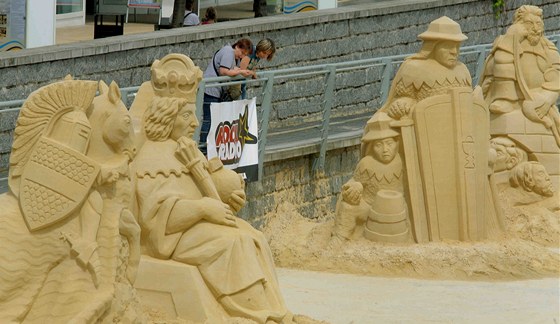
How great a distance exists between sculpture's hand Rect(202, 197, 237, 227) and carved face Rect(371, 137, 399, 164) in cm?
398

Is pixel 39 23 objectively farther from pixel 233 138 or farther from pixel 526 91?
pixel 526 91

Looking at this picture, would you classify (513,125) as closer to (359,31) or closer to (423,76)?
(423,76)

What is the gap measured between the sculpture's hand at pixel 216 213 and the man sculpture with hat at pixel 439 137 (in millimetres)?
4058

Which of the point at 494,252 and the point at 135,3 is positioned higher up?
the point at 135,3

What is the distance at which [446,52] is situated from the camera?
624 inches

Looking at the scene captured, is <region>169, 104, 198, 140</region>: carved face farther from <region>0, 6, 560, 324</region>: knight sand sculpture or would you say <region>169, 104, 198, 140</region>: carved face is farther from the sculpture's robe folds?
the sculpture's robe folds

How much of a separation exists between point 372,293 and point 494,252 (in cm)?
157

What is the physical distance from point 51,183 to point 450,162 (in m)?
6.33

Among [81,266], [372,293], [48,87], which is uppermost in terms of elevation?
[48,87]

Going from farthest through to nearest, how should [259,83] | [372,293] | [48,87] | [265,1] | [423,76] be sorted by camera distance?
[265,1] < [259,83] < [423,76] < [372,293] < [48,87]

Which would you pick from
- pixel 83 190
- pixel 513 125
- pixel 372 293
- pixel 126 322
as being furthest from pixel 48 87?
pixel 513 125

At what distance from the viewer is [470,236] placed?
52.3ft

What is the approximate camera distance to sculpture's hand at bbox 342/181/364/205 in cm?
1565

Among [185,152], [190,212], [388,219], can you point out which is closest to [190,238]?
[190,212]
